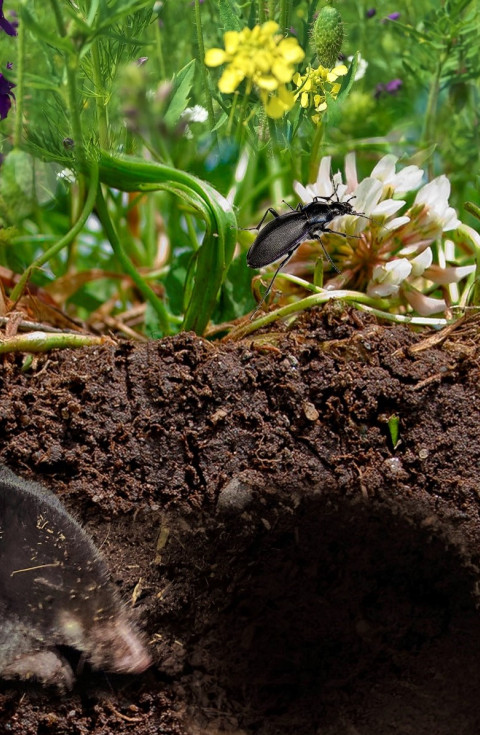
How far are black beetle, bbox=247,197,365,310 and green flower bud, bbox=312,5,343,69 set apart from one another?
13cm

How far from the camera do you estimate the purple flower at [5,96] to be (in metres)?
0.74

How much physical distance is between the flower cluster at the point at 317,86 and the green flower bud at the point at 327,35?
1cm

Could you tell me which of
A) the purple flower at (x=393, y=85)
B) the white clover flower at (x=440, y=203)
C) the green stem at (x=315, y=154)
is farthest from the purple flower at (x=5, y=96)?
the purple flower at (x=393, y=85)

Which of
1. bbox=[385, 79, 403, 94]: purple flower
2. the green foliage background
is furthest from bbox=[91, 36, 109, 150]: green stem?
bbox=[385, 79, 403, 94]: purple flower

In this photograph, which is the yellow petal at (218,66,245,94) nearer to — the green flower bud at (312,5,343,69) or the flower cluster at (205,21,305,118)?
the flower cluster at (205,21,305,118)

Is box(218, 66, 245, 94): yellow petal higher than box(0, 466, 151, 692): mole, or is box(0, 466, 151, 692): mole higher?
box(218, 66, 245, 94): yellow petal

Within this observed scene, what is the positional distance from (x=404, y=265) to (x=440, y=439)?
0.61ft

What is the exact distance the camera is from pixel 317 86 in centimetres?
71

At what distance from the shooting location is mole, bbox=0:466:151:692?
63 centimetres

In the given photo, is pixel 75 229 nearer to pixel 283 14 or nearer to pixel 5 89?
pixel 5 89

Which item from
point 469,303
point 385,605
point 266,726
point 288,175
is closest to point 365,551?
point 385,605

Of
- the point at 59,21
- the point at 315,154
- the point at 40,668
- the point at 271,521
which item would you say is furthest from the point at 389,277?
the point at 40,668

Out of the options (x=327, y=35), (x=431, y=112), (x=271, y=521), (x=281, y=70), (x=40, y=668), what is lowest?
(x=40, y=668)

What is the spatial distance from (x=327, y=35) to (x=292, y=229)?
180mm
